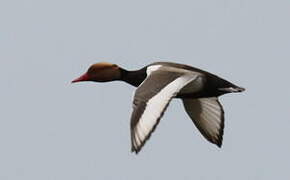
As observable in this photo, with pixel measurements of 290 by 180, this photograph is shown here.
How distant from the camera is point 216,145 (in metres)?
14.9

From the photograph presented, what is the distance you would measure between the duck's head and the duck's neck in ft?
0.45

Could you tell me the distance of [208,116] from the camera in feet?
49.2

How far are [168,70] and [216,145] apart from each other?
201 cm

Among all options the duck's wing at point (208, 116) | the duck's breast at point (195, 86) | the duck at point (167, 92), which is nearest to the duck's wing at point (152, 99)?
the duck at point (167, 92)

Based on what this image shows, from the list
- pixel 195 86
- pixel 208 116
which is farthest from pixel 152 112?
pixel 208 116

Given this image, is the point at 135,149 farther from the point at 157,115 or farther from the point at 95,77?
the point at 95,77

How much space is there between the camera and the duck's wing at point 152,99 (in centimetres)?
1118

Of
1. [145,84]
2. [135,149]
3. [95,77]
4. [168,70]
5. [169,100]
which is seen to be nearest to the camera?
[135,149]

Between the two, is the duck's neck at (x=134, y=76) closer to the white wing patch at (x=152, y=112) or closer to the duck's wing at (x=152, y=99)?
the duck's wing at (x=152, y=99)

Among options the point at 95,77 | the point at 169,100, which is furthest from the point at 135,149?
the point at 95,77

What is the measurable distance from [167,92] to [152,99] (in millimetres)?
380

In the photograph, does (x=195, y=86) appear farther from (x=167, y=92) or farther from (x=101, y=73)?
(x=101, y=73)

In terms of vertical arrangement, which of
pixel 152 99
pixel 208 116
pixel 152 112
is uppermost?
pixel 152 99

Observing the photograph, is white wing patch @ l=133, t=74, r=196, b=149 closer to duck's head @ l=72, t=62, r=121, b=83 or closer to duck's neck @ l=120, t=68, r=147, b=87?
duck's neck @ l=120, t=68, r=147, b=87
